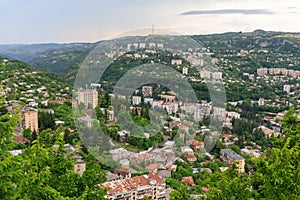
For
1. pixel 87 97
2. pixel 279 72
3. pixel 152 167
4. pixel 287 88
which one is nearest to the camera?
pixel 152 167

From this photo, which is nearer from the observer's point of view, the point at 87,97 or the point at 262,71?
the point at 87,97

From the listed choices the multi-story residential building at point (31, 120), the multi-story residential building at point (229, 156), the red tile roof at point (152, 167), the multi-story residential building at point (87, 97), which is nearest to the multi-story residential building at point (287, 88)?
the multi-story residential building at point (229, 156)

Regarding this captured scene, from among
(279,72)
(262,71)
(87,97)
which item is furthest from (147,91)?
(279,72)

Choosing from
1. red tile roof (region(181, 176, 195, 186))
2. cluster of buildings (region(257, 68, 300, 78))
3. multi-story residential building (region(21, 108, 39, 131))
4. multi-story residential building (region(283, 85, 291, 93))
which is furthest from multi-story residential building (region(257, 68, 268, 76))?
red tile roof (region(181, 176, 195, 186))

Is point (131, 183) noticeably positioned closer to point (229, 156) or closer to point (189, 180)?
point (189, 180)

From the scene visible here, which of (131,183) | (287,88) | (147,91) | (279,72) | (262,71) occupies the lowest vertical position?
(287,88)

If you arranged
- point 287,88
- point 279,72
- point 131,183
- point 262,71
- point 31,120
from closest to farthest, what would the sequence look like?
point 131,183 < point 31,120 < point 287,88 < point 262,71 < point 279,72
